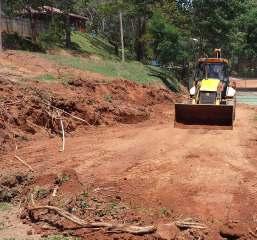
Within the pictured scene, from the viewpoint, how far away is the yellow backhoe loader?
65.4 ft

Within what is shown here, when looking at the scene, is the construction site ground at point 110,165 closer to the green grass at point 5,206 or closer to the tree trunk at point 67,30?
the green grass at point 5,206

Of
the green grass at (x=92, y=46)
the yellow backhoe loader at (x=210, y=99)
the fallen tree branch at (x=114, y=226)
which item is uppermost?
the yellow backhoe loader at (x=210, y=99)

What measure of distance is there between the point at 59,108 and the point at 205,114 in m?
5.52

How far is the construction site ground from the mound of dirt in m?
0.04

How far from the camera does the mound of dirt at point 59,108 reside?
18484mm

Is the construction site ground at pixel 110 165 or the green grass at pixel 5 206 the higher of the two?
the construction site ground at pixel 110 165

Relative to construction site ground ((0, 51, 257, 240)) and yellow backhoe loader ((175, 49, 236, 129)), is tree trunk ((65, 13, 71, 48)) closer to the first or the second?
construction site ground ((0, 51, 257, 240))

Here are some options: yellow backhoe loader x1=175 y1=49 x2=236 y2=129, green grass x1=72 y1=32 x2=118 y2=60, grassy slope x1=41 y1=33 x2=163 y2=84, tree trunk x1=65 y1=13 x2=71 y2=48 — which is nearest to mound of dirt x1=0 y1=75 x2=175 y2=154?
yellow backhoe loader x1=175 y1=49 x2=236 y2=129

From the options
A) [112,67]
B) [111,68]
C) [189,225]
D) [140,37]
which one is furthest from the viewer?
[140,37]

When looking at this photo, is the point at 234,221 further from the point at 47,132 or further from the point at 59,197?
the point at 47,132

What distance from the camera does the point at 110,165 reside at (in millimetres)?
14852

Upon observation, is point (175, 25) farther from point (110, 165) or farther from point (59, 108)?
point (110, 165)

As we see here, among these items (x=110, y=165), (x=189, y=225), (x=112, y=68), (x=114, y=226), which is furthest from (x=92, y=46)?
(x=189, y=225)

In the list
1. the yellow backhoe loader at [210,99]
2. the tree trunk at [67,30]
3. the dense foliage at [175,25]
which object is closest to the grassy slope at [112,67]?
the tree trunk at [67,30]
